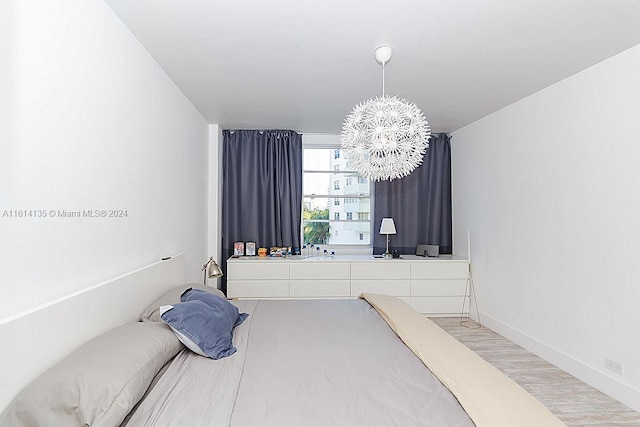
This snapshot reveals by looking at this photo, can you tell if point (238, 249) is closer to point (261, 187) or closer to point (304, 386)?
point (261, 187)

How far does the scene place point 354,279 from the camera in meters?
5.07

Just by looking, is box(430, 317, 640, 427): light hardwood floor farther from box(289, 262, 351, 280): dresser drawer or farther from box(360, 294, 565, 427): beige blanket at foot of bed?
box(289, 262, 351, 280): dresser drawer

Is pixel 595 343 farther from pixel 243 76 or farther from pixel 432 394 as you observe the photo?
pixel 243 76

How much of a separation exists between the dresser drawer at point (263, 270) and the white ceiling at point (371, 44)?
6.53ft

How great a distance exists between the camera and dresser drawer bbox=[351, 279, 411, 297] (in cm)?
507

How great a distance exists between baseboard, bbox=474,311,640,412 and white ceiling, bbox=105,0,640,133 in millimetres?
2354

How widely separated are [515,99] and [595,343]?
234 cm

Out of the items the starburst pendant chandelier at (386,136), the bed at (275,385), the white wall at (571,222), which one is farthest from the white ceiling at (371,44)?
the bed at (275,385)

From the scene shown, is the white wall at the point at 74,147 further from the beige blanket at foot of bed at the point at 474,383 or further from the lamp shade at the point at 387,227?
the lamp shade at the point at 387,227

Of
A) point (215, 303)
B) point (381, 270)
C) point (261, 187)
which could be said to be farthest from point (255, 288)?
point (215, 303)

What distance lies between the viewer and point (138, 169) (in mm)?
2725

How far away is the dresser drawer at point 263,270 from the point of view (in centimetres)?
503

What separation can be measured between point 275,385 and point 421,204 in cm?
445

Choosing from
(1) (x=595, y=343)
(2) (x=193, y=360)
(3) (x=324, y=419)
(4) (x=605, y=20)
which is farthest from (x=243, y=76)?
(1) (x=595, y=343)
